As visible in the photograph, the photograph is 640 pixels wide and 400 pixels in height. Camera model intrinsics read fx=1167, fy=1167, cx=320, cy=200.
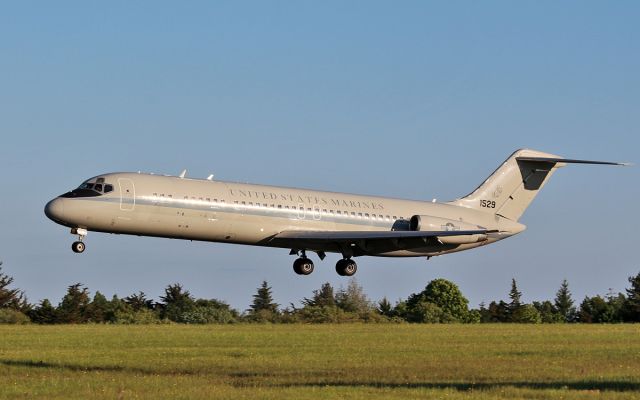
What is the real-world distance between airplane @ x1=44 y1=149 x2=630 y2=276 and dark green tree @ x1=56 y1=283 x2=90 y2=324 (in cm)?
Result: 1451

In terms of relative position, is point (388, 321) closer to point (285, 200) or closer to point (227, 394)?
point (285, 200)

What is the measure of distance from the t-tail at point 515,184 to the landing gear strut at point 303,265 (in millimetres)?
10081

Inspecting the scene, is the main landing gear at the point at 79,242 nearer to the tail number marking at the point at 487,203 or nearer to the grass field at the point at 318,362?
the grass field at the point at 318,362

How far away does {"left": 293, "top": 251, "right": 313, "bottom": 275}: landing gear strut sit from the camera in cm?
4978

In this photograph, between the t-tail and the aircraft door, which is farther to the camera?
the t-tail

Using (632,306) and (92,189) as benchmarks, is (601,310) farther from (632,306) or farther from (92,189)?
(92,189)

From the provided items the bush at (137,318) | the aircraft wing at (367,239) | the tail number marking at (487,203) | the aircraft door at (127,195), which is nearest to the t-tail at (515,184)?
the tail number marking at (487,203)

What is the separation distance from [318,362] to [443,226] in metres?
16.1

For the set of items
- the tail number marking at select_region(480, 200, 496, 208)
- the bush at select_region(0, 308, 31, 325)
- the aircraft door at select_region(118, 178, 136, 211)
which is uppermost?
the tail number marking at select_region(480, 200, 496, 208)

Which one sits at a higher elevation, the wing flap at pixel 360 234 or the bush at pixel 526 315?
the wing flap at pixel 360 234

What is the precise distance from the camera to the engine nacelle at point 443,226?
50062 mm

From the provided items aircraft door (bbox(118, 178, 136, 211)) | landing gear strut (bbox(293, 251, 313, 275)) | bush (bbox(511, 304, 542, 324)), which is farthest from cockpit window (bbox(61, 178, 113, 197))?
bush (bbox(511, 304, 542, 324))

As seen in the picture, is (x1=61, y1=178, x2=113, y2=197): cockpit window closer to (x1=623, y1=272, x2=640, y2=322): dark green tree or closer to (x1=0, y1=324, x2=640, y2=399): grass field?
(x1=0, y1=324, x2=640, y2=399): grass field

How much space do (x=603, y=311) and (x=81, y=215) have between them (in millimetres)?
36202
